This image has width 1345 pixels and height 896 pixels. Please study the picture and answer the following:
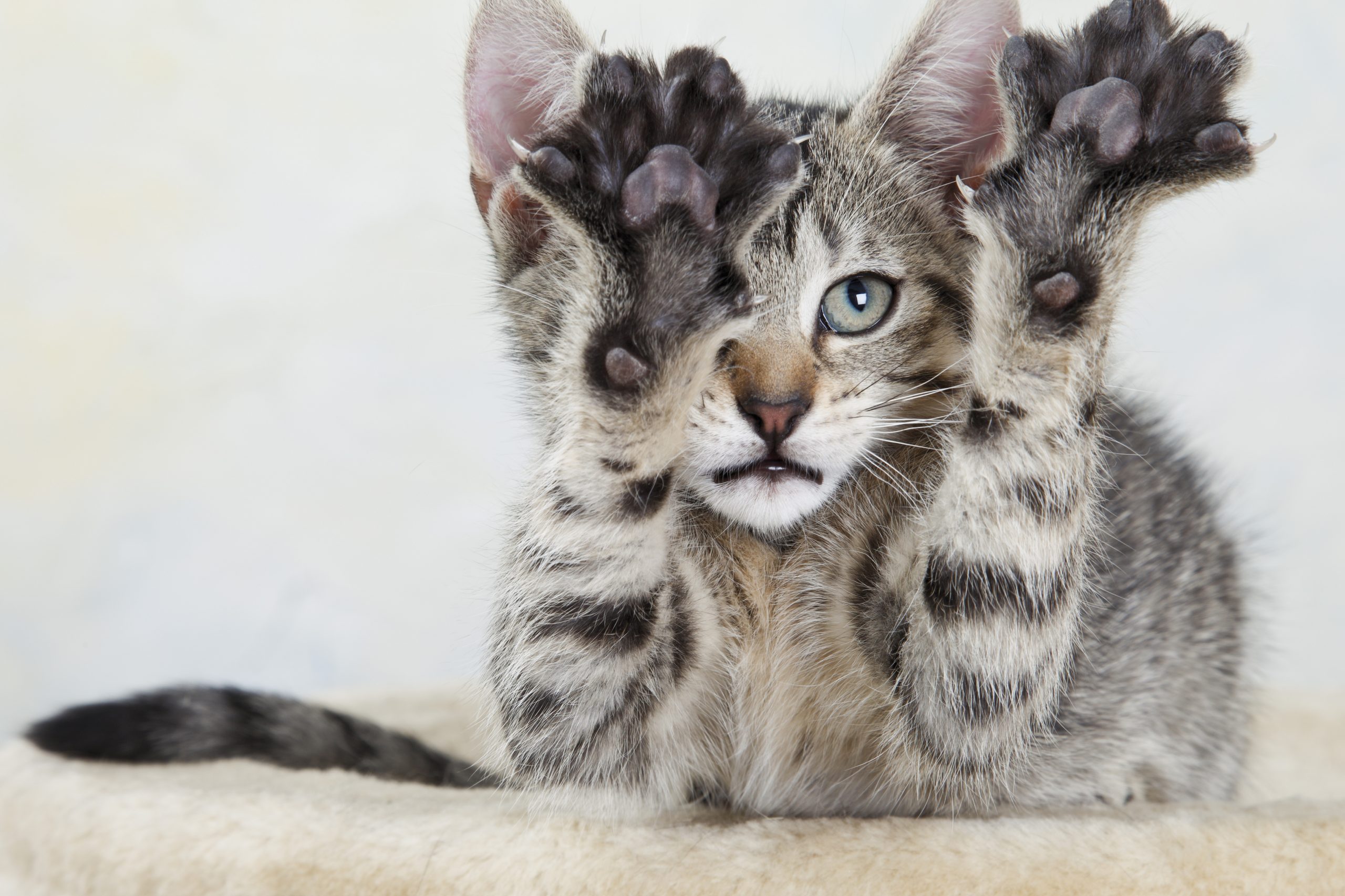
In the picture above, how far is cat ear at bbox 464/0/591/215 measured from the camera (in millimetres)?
1170

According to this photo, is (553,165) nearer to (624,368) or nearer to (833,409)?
(624,368)

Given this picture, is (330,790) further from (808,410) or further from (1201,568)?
(1201,568)

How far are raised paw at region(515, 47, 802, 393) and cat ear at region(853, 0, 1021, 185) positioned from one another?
46cm

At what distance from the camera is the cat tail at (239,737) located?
1.62 meters

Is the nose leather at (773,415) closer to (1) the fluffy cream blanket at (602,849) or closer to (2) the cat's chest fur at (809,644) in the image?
(2) the cat's chest fur at (809,644)

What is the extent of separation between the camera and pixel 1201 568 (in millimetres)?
1733

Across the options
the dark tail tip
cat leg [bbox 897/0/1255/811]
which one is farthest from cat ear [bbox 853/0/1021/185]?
the dark tail tip

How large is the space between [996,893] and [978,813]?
0.64 feet

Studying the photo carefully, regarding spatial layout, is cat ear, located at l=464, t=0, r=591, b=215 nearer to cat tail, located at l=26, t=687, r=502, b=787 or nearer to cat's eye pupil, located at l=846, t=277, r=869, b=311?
cat's eye pupil, located at l=846, t=277, r=869, b=311

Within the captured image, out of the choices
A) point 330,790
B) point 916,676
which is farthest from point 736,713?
point 330,790

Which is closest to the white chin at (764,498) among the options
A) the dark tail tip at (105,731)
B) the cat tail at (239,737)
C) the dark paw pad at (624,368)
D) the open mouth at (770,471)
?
the open mouth at (770,471)

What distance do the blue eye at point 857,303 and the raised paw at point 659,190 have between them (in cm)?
29

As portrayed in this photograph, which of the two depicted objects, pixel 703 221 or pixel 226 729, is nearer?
pixel 703 221

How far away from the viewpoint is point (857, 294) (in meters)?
1.18
